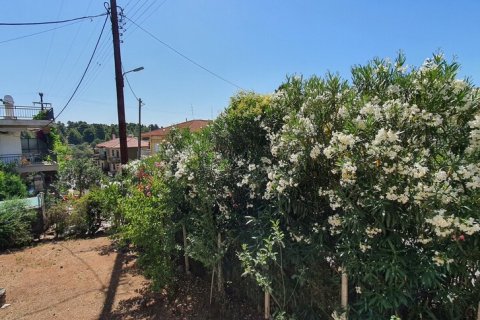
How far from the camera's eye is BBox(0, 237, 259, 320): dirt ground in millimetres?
4004

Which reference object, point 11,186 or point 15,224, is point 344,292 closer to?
point 15,224

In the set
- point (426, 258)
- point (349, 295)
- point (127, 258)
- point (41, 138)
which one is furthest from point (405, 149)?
point (41, 138)

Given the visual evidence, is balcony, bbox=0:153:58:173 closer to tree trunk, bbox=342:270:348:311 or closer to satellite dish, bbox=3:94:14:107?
satellite dish, bbox=3:94:14:107

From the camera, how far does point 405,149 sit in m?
2.03

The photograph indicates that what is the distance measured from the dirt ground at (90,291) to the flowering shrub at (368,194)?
94 cm

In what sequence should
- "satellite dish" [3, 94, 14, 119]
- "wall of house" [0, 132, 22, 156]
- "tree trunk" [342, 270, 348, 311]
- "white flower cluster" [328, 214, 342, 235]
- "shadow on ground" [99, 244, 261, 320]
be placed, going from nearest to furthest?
"white flower cluster" [328, 214, 342, 235]
"tree trunk" [342, 270, 348, 311]
"shadow on ground" [99, 244, 261, 320]
"satellite dish" [3, 94, 14, 119]
"wall of house" [0, 132, 22, 156]

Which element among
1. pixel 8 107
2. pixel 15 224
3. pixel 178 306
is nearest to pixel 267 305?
pixel 178 306

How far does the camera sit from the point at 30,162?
18188 millimetres

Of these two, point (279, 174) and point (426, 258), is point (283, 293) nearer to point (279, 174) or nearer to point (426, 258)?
point (279, 174)

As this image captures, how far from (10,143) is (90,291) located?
16813mm

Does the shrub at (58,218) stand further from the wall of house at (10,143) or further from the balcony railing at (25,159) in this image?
the wall of house at (10,143)

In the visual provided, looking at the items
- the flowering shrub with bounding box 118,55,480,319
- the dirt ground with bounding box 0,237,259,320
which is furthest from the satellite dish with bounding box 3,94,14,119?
the flowering shrub with bounding box 118,55,480,319

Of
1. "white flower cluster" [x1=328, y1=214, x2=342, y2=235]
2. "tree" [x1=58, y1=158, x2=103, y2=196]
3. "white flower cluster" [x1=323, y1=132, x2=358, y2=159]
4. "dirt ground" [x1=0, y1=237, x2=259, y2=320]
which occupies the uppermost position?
"white flower cluster" [x1=323, y1=132, x2=358, y2=159]

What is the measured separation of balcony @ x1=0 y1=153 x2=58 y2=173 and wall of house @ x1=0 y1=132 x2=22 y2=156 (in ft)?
1.46
